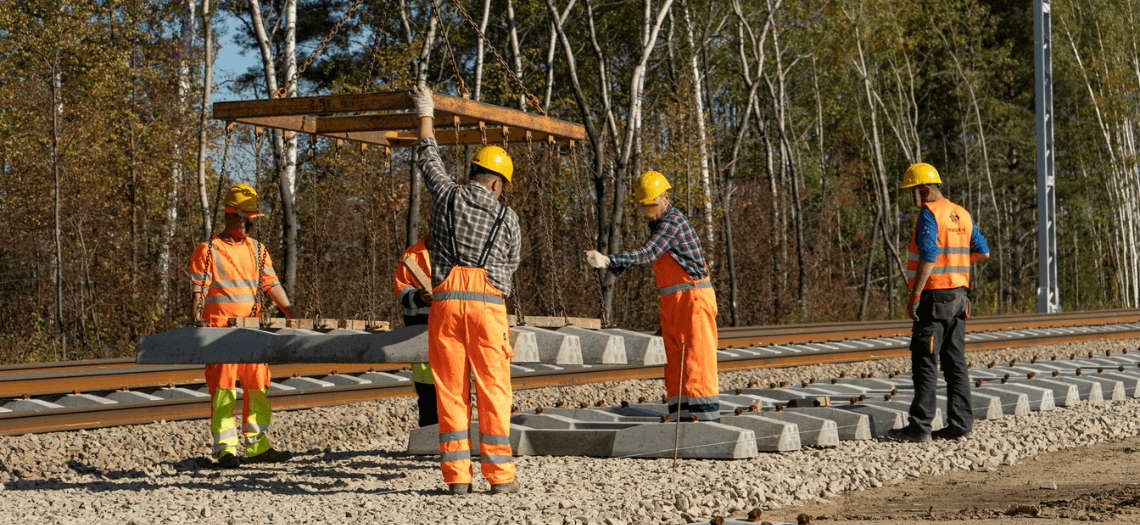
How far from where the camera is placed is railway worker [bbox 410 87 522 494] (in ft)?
19.7

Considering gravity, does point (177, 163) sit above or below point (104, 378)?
above

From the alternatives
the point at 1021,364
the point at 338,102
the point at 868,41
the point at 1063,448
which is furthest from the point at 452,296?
the point at 868,41

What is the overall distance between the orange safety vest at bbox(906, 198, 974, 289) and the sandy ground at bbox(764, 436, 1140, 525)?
4.97ft

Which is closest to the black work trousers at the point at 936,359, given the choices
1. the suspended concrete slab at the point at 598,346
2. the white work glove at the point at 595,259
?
the suspended concrete slab at the point at 598,346

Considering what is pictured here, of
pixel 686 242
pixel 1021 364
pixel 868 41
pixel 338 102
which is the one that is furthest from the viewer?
pixel 868 41

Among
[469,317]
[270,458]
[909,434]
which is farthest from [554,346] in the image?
[909,434]

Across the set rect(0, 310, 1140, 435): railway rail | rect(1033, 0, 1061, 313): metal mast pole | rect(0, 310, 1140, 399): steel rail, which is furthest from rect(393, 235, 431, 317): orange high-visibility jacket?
rect(1033, 0, 1061, 313): metal mast pole

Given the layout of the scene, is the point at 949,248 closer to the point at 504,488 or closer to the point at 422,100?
the point at 504,488

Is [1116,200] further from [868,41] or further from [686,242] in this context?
[686,242]

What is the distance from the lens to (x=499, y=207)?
631 cm

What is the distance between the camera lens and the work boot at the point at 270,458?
7852mm

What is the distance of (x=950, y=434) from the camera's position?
839 cm

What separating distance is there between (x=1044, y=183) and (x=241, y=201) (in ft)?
64.6

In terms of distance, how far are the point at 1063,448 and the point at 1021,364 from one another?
14.6 ft
